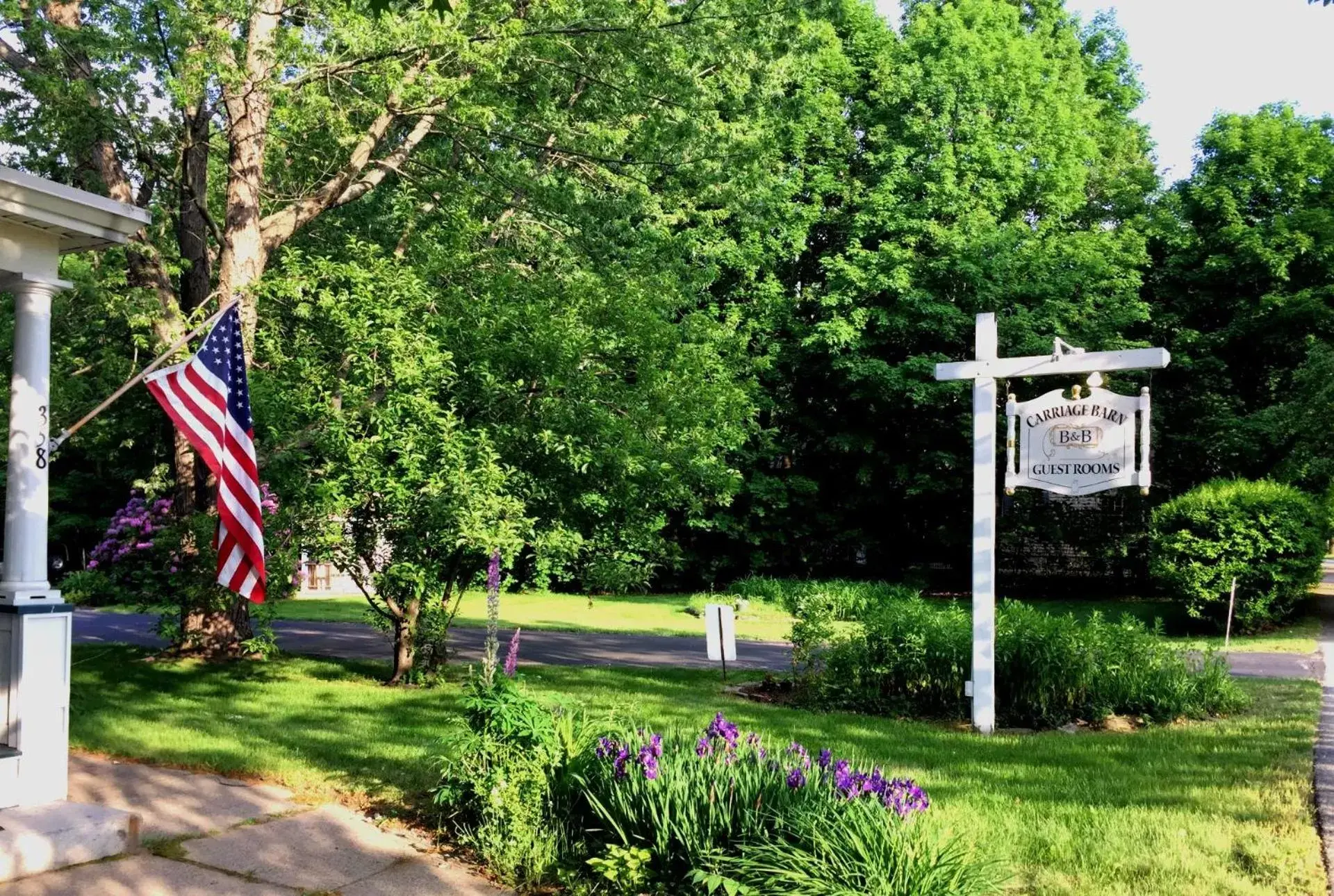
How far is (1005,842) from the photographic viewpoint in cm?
573

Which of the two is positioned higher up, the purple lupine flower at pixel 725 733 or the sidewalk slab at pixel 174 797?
the purple lupine flower at pixel 725 733

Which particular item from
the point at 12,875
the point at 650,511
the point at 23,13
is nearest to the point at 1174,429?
the point at 650,511

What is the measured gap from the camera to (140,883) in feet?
17.1

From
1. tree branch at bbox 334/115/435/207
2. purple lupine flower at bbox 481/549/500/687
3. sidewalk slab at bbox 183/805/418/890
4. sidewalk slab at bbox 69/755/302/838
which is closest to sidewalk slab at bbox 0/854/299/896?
sidewalk slab at bbox 183/805/418/890

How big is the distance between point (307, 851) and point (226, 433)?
2953 millimetres

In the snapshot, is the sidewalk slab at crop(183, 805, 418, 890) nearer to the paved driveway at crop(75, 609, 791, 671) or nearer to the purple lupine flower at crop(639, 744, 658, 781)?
the purple lupine flower at crop(639, 744, 658, 781)

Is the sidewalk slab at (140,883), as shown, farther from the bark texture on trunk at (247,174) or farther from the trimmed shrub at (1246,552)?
the trimmed shrub at (1246,552)

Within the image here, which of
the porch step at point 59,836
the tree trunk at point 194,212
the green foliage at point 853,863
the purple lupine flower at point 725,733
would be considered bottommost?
the porch step at point 59,836

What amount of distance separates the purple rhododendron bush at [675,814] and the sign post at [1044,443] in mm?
4014

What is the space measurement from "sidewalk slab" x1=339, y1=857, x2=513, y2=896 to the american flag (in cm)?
268

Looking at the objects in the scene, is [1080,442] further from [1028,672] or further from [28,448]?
[28,448]

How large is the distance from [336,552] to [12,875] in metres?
6.13

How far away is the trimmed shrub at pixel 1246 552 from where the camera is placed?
19328 mm

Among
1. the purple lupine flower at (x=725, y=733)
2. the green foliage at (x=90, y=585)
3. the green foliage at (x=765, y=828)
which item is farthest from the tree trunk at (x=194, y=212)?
the green foliage at (x=765, y=828)
